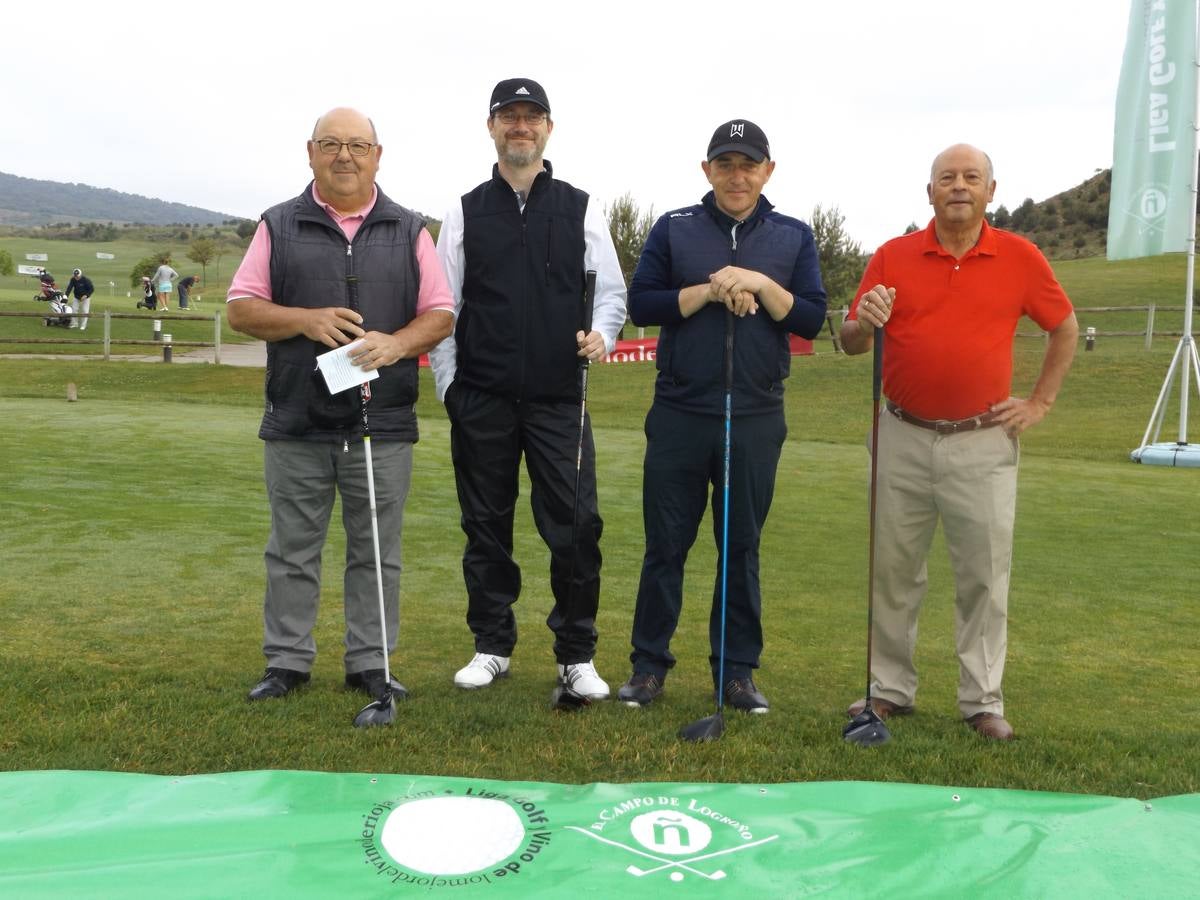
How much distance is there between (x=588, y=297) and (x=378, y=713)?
4.89 ft

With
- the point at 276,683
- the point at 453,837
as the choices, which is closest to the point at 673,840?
the point at 453,837

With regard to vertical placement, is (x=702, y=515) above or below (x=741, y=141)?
below

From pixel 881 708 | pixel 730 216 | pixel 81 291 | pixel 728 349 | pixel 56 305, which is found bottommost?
pixel 881 708

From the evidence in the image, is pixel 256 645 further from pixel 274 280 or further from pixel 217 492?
pixel 217 492

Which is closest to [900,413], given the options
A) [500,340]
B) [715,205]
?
[715,205]

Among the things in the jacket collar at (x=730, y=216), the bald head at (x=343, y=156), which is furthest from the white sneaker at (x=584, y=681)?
the bald head at (x=343, y=156)

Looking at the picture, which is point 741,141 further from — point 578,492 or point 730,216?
point 578,492

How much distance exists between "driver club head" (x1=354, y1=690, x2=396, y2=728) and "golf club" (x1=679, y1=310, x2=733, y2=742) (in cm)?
87

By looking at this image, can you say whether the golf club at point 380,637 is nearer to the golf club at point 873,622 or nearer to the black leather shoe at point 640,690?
the black leather shoe at point 640,690

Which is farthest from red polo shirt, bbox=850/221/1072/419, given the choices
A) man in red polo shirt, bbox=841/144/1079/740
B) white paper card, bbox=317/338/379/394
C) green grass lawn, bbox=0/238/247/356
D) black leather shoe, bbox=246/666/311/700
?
green grass lawn, bbox=0/238/247/356

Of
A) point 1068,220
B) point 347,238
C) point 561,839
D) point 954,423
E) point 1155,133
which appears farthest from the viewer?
point 1068,220

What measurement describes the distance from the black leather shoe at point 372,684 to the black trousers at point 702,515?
2.57 feet

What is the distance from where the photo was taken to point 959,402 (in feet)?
11.8

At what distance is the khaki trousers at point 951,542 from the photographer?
11.8ft
